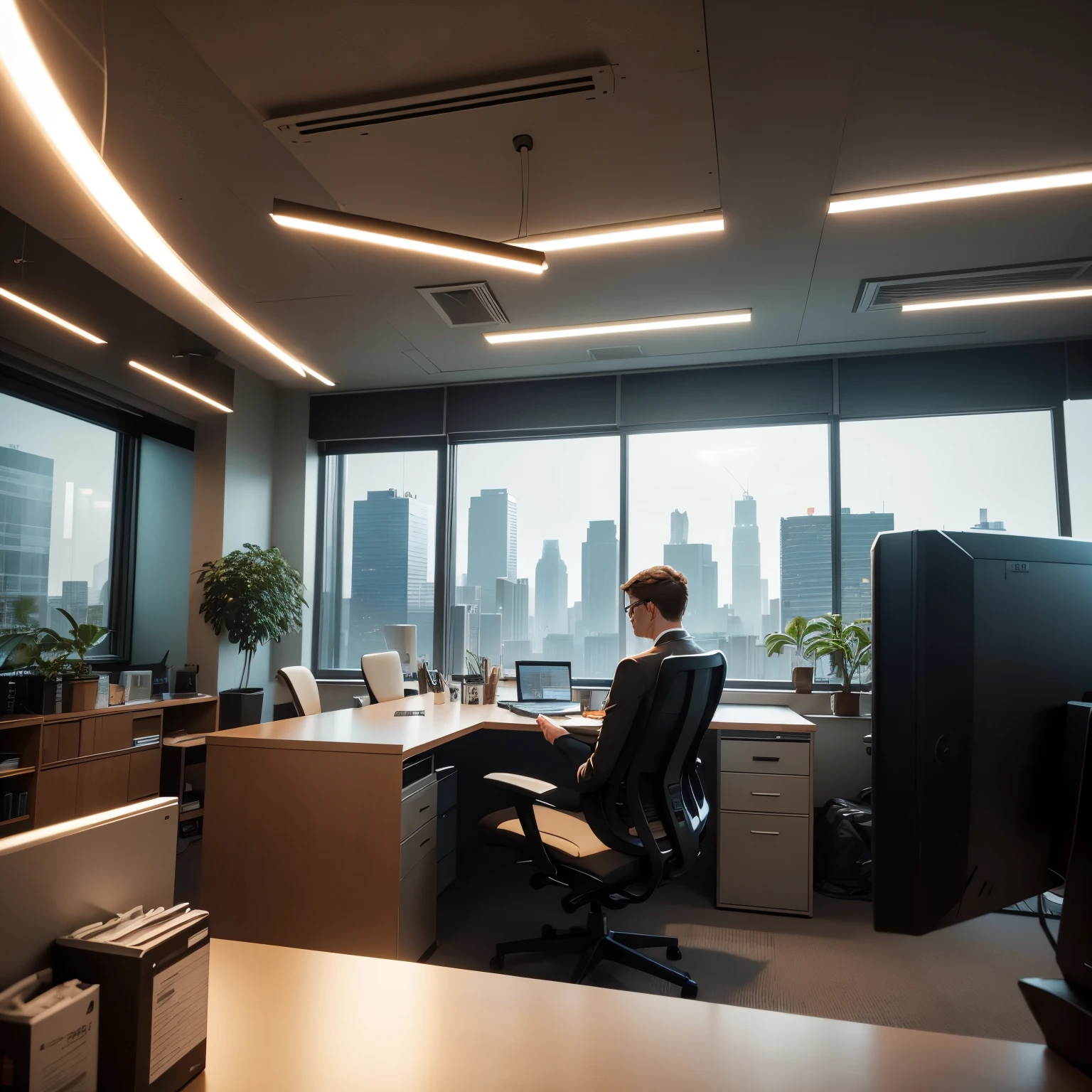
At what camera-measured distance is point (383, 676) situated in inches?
176

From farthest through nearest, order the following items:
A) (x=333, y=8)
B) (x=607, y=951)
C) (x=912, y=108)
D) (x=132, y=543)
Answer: (x=132, y=543), (x=607, y=951), (x=912, y=108), (x=333, y=8)

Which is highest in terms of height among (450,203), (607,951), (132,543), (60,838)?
(450,203)

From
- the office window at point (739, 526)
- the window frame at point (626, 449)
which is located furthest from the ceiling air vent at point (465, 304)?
the office window at point (739, 526)

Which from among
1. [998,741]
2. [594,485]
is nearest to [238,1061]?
[998,741]

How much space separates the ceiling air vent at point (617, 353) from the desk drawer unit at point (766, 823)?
2.67m

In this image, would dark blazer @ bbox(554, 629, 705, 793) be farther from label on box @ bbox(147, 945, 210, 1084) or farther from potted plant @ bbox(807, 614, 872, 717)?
potted plant @ bbox(807, 614, 872, 717)

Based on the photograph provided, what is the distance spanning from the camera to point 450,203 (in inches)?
123

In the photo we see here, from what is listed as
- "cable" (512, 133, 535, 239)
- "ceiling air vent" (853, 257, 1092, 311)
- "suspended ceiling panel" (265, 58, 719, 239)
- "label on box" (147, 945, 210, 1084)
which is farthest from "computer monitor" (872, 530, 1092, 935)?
"ceiling air vent" (853, 257, 1092, 311)

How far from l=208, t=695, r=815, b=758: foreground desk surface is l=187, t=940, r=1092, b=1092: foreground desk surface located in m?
1.56

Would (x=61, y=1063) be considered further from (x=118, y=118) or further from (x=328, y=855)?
(x=118, y=118)

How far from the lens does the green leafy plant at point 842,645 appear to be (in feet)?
14.7

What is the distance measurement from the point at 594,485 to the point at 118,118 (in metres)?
3.68

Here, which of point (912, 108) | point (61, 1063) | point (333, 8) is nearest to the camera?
point (61, 1063)

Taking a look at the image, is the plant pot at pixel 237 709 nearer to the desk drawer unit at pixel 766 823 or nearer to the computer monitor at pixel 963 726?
the desk drawer unit at pixel 766 823
